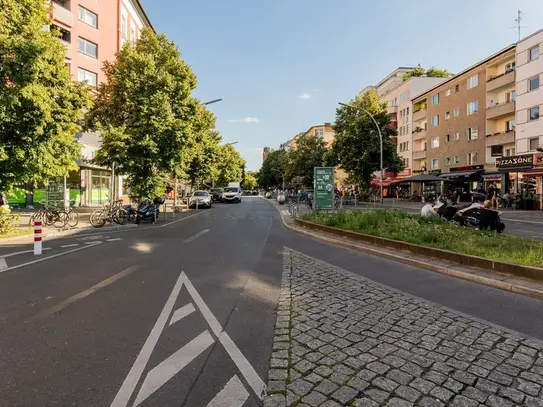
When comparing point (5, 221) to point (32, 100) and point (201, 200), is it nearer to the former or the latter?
point (32, 100)

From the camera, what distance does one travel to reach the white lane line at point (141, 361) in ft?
9.57

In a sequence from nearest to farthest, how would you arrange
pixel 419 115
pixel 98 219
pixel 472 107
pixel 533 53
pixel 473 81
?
pixel 98 219 → pixel 533 53 → pixel 473 81 → pixel 472 107 → pixel 419 115

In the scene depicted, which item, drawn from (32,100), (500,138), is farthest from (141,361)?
(500,138)

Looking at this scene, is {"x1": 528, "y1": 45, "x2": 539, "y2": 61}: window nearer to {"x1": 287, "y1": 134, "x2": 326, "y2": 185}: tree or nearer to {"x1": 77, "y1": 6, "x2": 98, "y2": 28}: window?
{"x1": 287, "y1": 134, "x2": 326, "y2": 185}: tree

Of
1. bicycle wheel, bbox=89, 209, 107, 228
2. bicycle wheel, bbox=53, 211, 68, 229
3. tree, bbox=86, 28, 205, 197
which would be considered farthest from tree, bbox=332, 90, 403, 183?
bicycle wheel, bbox=53, 211, 68, 229

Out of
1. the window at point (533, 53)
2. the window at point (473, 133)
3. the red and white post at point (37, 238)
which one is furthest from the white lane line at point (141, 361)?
the window at point (473, 133)

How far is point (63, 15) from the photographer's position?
28.4 meters

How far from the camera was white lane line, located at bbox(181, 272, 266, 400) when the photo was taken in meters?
3.12

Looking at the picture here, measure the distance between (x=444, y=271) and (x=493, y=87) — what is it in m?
36.6

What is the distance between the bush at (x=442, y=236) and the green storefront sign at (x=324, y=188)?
20.3 feet

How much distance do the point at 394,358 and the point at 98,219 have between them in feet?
54.0

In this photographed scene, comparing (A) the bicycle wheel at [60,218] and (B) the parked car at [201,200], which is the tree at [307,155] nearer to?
(B) the parked car at [201,200]

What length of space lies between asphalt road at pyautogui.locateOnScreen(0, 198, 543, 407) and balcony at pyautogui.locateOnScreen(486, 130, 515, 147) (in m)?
33.0

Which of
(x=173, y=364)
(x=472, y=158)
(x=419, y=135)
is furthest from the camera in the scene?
(x=419, y=135)
